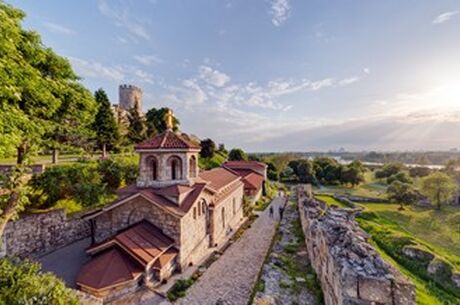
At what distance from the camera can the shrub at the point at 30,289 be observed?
7.06 meters

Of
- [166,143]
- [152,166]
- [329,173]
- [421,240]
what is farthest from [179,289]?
[329,173]

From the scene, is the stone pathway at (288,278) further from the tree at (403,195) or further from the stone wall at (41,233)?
the tree at (403,195)

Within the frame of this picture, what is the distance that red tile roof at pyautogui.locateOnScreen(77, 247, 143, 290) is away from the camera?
33.7ft

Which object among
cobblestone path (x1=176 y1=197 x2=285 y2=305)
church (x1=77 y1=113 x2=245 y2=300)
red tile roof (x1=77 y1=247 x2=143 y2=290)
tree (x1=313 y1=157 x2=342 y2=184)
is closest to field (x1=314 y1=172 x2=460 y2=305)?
cobblestone path (x1=176 y1=197 x2=285 y2=305)

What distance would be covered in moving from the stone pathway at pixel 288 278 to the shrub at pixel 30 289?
20.1ft

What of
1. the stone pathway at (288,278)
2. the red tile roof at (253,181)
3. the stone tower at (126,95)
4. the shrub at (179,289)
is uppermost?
the stone tower at (126,95)

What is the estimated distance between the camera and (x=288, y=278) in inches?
428

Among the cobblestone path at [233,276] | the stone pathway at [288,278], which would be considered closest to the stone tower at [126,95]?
the cobblestone path at [233,276]

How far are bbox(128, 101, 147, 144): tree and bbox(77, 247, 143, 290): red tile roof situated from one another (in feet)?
99.6

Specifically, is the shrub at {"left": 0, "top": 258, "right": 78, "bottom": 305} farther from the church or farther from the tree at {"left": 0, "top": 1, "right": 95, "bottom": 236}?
the tree at {"left": 0, "top": 1, "right": 95, "bottom": 236}

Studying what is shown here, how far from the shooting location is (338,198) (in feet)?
124

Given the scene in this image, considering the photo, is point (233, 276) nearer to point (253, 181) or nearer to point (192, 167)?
point (192, 167)

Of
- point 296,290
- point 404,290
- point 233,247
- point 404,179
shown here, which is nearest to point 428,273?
point 296,290

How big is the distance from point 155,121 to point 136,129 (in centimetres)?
488
